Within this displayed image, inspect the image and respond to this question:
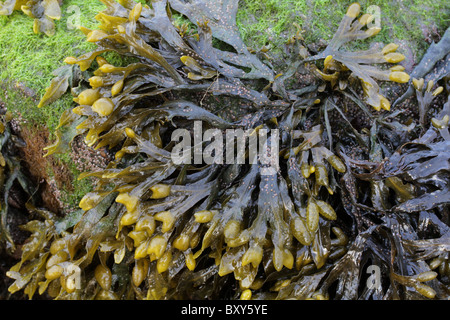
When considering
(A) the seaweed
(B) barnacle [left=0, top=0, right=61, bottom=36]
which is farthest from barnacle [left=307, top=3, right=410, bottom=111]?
(B) barnacle [left=0, top=0, right=61, bottom=36]

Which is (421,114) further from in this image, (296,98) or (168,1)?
(168,1)

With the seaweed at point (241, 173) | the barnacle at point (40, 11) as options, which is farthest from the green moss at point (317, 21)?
the barnacle at point (40, 11)

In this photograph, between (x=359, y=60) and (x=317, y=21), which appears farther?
(x=317, y=21)

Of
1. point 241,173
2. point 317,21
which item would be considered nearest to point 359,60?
point 317,21

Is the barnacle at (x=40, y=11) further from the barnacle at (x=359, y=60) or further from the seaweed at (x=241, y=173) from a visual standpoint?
the barnacle at (x=359, y=60)

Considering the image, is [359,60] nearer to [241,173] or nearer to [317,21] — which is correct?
[317,21]

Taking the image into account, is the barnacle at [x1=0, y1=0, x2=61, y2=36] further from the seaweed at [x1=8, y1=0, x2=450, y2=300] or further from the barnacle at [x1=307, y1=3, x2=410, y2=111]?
the barnacle at [x1=307, y1=3, x2=410, y2=111]
